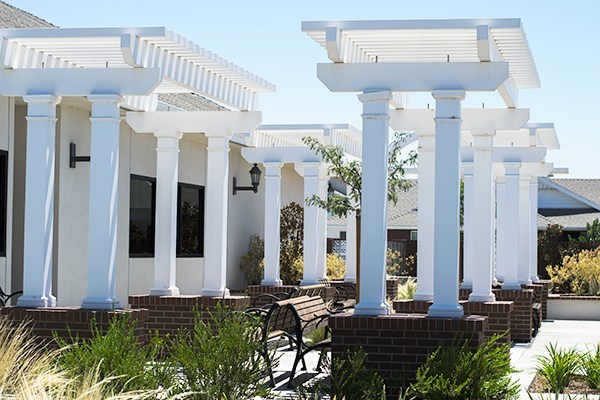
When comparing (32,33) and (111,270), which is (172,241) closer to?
(111,270)

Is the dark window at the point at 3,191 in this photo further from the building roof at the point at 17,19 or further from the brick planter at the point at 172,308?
the brick planter at the point at 172,308

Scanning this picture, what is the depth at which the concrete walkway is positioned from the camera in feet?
45.0

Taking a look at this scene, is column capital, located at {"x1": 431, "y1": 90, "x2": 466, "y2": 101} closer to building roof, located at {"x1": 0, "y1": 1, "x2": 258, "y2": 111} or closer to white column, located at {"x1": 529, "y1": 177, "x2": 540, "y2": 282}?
building roof, located at {"x1": 0, "y1": 1, "x2": 258, "y2": 111}

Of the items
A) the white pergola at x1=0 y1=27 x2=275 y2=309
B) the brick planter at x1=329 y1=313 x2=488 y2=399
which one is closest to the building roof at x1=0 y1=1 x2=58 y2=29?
the white pergola at x1=0 y1=27 x2=275 y2=309

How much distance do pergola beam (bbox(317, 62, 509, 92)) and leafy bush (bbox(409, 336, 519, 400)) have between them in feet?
9.34

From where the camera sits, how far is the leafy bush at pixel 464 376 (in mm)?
9375

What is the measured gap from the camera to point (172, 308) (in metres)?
14.4

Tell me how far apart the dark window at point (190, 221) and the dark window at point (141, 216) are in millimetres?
1295

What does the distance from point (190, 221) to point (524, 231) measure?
6.48 metres

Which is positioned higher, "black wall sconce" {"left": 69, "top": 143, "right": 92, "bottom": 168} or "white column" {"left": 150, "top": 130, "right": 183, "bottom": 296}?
"black wall sconce" {"left": 69, "top": 143, "right": 92, "bottom": 168}

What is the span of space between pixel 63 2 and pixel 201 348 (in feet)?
18.4

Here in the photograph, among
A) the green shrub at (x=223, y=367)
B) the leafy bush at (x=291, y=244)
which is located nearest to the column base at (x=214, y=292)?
the green shrub at (x=223, y=367)

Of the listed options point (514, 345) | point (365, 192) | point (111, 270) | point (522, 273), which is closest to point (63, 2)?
point (111, 270)

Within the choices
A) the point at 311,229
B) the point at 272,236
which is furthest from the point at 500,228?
the point at 272,236
